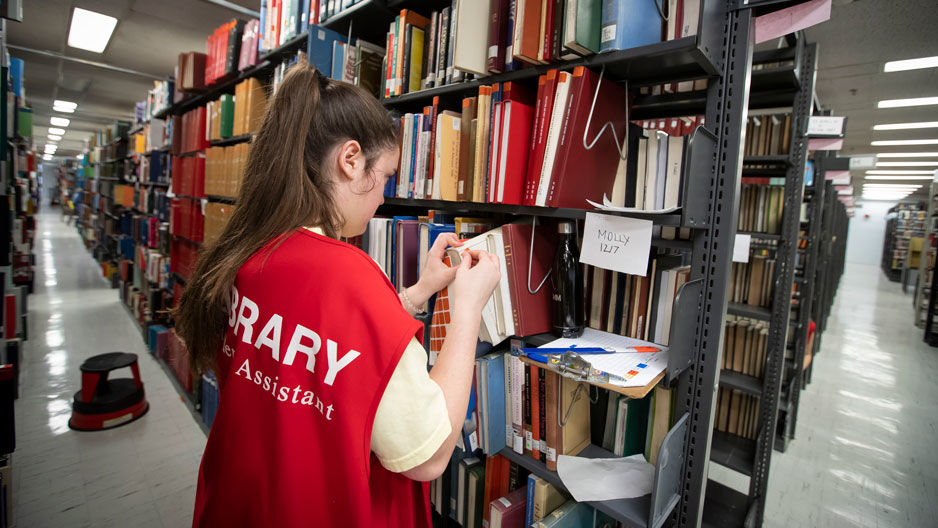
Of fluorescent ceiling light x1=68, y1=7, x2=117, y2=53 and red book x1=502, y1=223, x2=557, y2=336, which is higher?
fluorescent ceiling light x1=68, y1=7, x2=117, y2=53

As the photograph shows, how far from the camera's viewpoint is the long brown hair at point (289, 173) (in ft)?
2.60

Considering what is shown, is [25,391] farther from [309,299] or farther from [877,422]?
[877,422]

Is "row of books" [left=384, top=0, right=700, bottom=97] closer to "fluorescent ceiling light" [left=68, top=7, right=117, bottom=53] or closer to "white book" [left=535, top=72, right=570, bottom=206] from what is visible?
"white book" [left=535, top=72, right=570, bottom=206]

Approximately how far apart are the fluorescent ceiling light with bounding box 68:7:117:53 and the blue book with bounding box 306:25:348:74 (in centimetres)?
436

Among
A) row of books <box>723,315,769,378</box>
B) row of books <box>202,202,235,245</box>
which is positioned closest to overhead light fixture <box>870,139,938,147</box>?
row of books <box>723,315,769,378</box>

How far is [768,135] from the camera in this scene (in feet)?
8.20

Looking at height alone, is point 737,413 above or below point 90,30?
below

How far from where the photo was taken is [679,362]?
1.05m

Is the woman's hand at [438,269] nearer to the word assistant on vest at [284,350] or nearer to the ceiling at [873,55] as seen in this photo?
the word assistant on vest at [284,350]

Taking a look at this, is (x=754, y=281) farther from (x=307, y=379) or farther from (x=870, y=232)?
(x=870, y=232)

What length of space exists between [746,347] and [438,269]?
93.0 inches

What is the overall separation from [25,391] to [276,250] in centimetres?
406

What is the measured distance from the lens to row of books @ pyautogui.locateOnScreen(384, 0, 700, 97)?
1.06 meters

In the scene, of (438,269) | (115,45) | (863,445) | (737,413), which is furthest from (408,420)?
(115,45)
